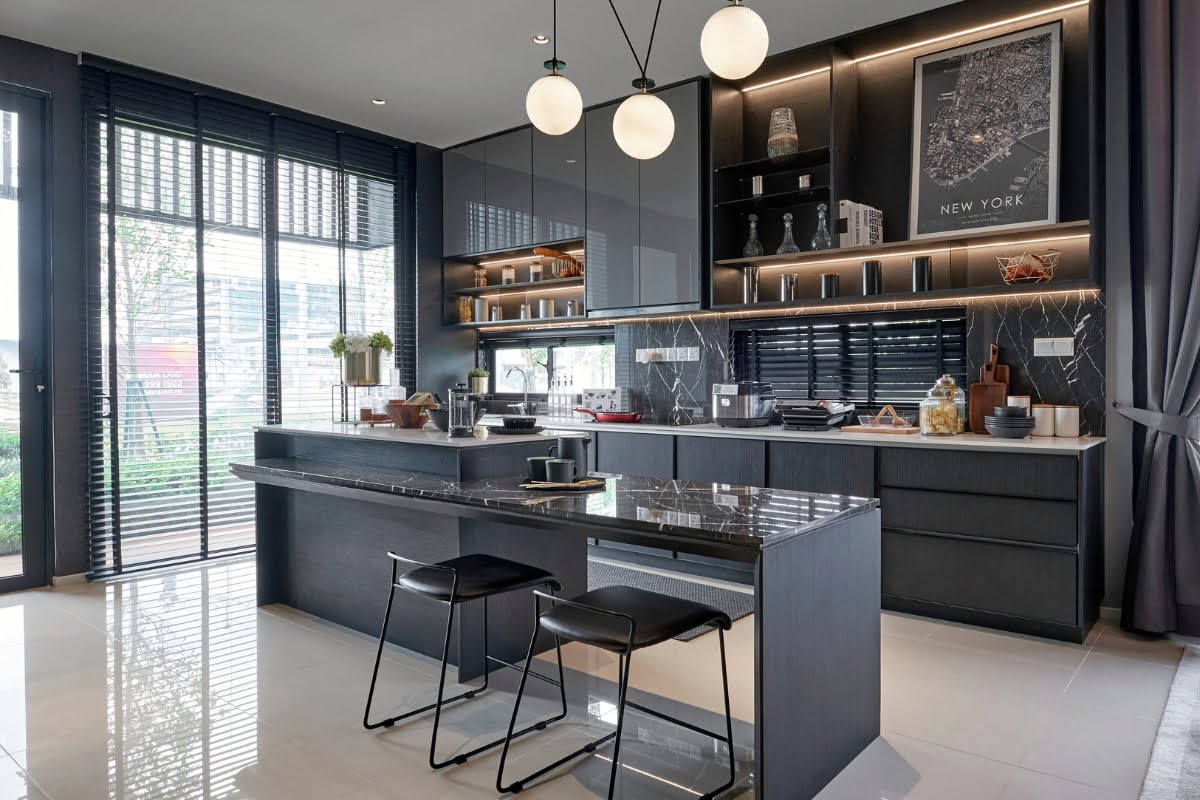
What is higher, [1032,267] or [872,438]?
[1032,267]

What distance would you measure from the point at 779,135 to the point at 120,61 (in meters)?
3.80

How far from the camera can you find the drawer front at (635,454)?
182 inches

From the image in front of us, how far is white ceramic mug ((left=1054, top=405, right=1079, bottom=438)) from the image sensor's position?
12.0ft

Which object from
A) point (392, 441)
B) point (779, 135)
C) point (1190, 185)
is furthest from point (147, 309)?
point (1190, 185)

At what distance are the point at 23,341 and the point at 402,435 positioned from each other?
250cm

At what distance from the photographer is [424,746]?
2.43m

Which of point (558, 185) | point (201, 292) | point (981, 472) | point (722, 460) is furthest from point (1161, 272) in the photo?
point (201, 292)

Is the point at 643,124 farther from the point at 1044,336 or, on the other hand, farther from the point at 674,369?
the point at 674,369

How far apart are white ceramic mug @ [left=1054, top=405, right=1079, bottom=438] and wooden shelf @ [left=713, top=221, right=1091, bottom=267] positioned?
2.75 ft

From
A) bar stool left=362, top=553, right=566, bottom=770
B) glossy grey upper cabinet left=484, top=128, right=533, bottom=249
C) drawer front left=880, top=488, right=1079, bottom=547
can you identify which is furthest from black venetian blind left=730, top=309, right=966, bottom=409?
bar stool left=362, top=553, right=566, bottom=770

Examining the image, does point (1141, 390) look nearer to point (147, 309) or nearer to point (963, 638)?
point (963, 638)

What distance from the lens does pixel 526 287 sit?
598 cm

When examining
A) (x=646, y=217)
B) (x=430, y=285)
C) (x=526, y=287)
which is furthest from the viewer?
(x=430, y=285)

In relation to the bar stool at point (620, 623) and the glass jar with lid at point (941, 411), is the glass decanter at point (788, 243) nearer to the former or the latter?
the glass jar with lid at point (941, 411)
